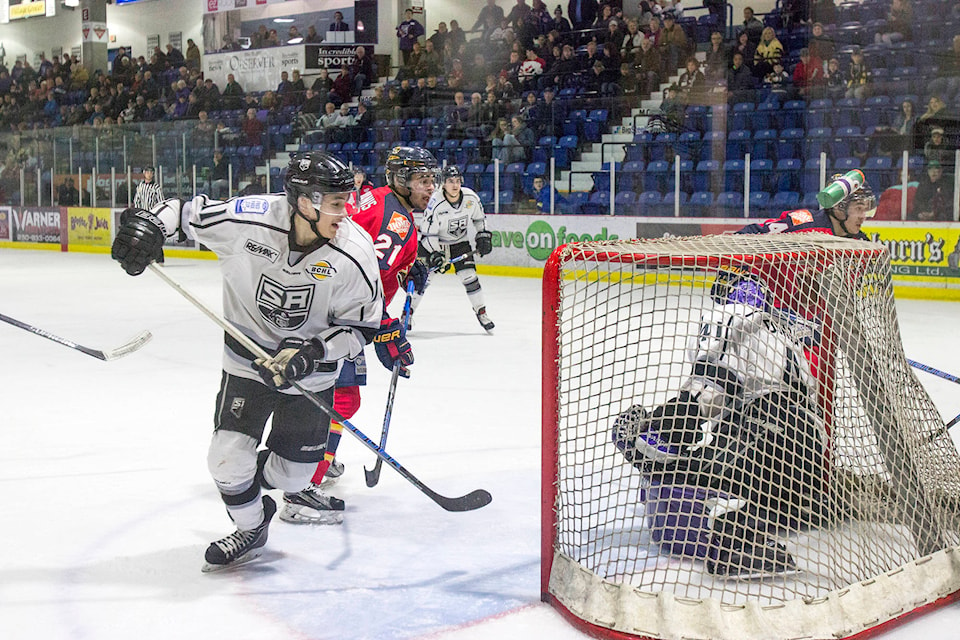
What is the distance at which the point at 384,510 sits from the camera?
3227mm

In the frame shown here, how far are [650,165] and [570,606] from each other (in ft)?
27.8

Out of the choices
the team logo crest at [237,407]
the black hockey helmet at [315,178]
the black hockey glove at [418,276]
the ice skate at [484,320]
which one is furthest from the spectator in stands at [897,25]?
the team logo crest at [237,407]

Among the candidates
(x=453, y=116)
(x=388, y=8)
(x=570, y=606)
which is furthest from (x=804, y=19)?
(x=570, y=606)

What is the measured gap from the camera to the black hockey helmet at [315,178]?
2494 millimetres

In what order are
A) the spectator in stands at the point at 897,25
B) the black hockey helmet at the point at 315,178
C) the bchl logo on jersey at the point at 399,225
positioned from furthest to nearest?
the spectator in stands at the point at 897,25 → the bchl logo on jersey at the point at 399,225 → the black hockey helmet at the point at 315,178

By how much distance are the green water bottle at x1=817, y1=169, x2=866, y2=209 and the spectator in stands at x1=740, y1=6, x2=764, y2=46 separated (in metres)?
7.82

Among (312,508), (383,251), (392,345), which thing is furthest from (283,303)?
(383,251)

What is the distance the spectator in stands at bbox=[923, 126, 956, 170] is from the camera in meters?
8.69

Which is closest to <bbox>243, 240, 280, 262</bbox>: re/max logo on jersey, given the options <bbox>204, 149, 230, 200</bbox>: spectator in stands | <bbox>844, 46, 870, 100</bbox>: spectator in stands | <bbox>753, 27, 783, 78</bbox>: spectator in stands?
<bbox>844, 46, 870, 100</bbox>: spectator in stands

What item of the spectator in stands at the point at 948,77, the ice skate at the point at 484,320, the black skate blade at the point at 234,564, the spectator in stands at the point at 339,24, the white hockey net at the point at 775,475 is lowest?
the ice skate at the point at 484,320

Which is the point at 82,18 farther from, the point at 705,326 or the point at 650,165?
the point at 705,326

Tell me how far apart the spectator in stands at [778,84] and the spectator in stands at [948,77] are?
1422 millimetres

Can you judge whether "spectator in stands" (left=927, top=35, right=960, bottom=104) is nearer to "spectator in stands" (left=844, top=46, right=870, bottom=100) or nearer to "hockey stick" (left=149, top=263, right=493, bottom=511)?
"spectator in stands" (left=844, top=46, right=870, bottom=100)

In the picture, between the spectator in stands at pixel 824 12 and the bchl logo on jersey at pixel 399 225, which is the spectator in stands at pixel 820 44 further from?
the bchl logo on jersey at pixel 399 225
